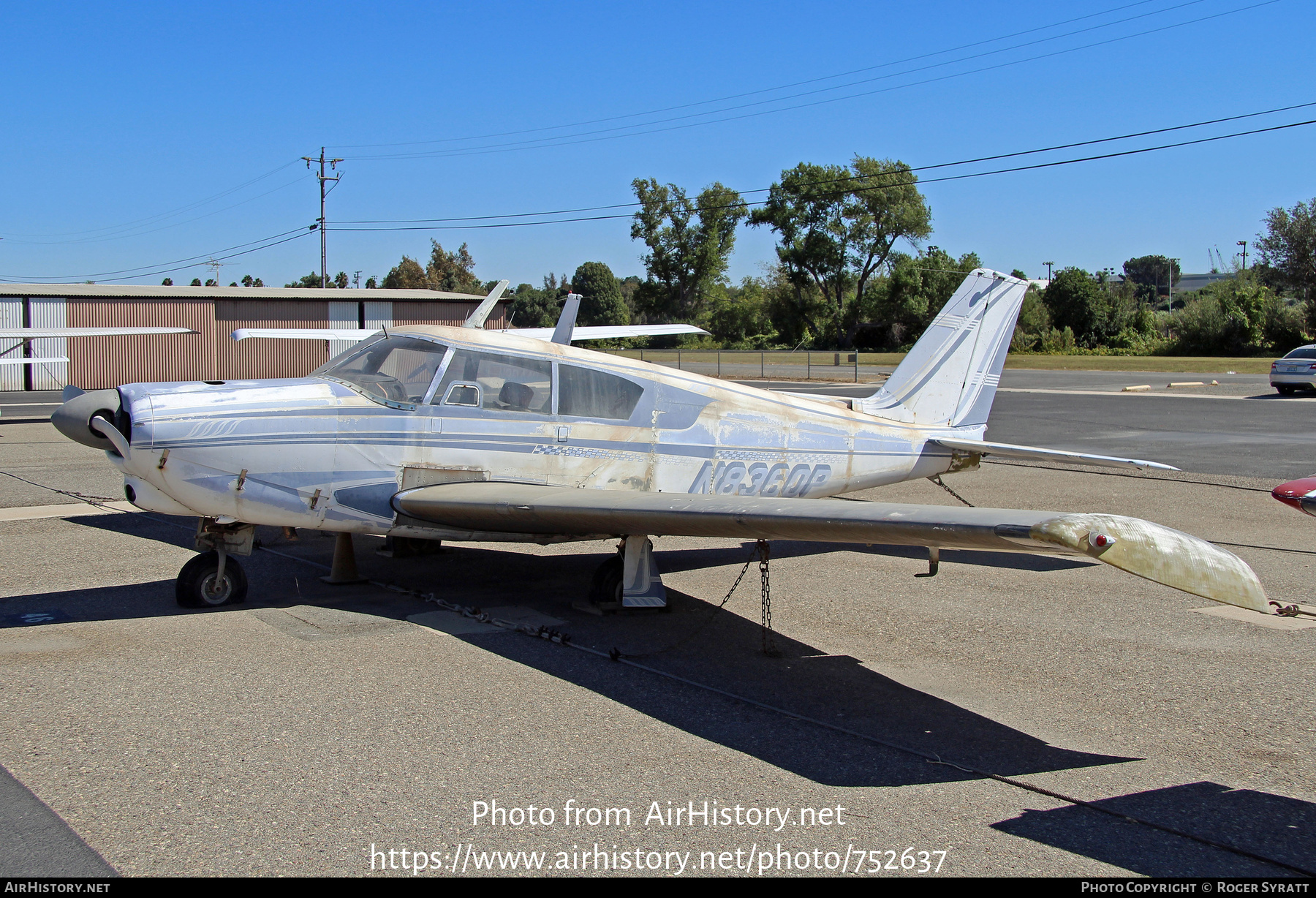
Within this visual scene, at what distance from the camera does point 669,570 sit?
966 centimetres

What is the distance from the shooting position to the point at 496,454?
8.09 m

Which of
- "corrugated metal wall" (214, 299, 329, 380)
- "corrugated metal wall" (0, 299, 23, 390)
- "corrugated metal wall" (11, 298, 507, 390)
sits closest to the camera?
"corrugated metal wall" (0, 299, 23, 390)

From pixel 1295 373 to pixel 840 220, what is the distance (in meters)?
49.9

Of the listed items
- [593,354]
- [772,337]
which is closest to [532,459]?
[593,354]

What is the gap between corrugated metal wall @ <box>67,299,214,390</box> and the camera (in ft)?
131

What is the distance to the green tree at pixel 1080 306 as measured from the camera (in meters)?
72.7

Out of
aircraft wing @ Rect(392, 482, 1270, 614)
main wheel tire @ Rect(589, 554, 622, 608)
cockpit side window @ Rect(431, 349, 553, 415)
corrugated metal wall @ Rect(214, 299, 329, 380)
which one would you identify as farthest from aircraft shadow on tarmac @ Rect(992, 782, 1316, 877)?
corrugated metal wall @ Rect(214, 299, 329, 380)

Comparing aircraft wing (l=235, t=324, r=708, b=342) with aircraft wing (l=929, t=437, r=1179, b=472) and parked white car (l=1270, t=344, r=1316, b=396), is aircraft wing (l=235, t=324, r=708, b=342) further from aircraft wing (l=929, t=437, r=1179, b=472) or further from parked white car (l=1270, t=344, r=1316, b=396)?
parked white car (l=1270, t=344, r=1316, b=396)

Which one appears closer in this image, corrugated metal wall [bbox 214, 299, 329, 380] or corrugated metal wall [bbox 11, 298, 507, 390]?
corrugated metal wall [bbox 11, 298, 507, 390]

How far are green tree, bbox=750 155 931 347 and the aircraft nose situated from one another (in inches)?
2826

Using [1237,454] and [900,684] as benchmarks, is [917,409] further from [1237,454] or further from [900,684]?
[1237,454]

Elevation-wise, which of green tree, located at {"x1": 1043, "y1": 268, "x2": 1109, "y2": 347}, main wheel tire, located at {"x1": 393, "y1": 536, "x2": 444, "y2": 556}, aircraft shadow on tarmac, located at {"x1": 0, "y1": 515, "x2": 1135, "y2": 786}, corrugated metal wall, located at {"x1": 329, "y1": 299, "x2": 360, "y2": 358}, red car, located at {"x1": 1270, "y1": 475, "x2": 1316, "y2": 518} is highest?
green tree, located at {"x1": 1043, "y1": 268, "x2": 1109, "y2": 347}

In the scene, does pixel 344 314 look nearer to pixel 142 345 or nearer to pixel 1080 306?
pixel 142 345

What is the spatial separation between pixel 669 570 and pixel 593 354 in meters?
2.33
